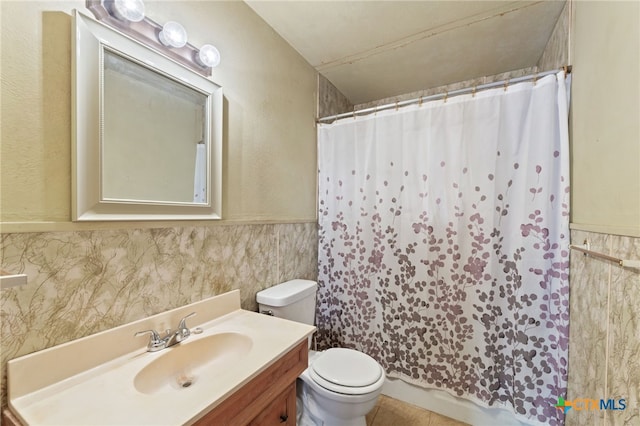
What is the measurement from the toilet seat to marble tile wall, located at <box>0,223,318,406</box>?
0.51m

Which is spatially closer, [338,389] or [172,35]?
[172,35]

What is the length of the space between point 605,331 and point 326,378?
117cm

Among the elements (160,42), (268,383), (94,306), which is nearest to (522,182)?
(268,383)

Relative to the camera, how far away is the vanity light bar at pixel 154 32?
87 cm

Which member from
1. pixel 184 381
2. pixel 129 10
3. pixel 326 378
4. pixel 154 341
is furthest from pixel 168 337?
pixel 129 10

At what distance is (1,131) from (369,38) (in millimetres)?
1805

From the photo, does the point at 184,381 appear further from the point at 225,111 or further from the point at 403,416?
the point at 403,416

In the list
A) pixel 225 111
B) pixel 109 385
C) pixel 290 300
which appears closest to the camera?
pixel 109 385

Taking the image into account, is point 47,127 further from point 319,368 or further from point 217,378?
point 319,368

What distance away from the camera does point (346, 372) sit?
4.53 ft

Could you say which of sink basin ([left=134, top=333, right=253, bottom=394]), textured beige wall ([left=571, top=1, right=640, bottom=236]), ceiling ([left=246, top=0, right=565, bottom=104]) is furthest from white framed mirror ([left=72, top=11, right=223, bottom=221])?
textured beige wall ([left=571, top=1, right=640, bottom=236])

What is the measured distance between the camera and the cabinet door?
0.90m

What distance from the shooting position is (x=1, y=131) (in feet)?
2.21

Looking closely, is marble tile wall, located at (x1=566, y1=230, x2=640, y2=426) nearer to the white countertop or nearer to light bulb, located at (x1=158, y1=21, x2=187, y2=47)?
the white countertop
